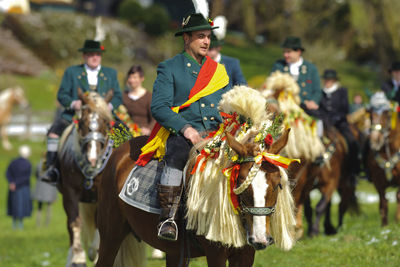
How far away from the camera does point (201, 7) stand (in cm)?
604

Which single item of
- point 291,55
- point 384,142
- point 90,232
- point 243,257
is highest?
point 291,55

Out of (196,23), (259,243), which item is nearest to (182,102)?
(196,23)

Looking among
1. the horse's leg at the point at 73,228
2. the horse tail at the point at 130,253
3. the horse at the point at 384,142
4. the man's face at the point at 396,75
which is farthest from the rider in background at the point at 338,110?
the horse tail at the point at 130,253

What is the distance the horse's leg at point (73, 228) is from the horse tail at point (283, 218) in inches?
182

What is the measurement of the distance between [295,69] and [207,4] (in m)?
5.24

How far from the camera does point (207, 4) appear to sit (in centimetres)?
616

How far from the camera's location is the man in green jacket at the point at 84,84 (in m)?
10.1

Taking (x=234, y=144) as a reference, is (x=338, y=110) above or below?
above

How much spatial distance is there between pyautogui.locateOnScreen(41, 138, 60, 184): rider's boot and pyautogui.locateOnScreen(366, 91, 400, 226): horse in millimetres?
5667

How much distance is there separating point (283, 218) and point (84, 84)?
5814mm

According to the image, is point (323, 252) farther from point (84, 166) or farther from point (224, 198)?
point (224, 198)

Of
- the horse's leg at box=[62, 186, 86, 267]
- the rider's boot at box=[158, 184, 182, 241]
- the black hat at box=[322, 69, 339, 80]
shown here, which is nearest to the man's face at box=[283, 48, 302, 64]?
the black hat at box=[322, 69, 339, 80]

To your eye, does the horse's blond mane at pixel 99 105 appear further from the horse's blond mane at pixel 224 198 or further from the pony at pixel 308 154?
the horse's blond mane at pixel 224 198

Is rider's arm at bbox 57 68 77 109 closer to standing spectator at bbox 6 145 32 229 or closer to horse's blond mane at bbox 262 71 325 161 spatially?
horse's blond mane at bbox 262 71 325 161
